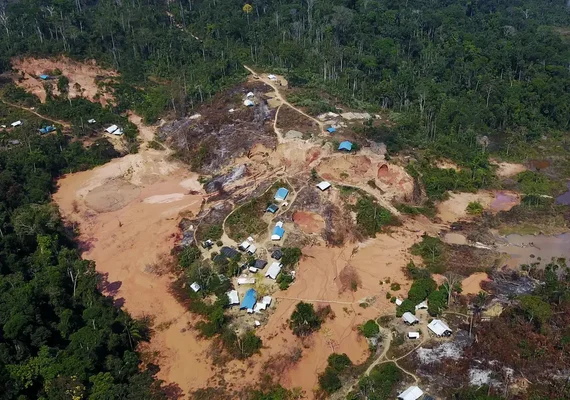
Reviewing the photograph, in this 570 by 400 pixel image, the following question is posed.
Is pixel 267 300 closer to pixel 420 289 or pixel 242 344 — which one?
pixel 242 344

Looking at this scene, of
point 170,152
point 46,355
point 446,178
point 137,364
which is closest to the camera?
point 46,355

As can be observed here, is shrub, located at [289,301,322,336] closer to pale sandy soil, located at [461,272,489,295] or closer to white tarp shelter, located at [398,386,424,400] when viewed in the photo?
white tarp shelter, located at [398,386,424,400]

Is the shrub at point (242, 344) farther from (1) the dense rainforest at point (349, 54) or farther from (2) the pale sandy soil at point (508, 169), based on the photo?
(2) the pale sandy soil at point (508, 169)

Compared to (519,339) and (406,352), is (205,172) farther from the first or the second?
(519,339)

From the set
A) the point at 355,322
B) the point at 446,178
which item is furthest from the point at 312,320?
the point at 446,178

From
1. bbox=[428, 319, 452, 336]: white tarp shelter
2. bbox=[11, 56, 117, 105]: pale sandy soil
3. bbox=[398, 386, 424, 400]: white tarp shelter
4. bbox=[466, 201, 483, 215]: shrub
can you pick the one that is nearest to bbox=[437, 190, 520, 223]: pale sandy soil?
bbox=[466, 201, 483, 215]: shrub

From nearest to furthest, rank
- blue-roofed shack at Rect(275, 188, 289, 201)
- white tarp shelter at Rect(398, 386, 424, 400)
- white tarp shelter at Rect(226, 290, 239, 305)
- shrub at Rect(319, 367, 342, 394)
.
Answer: white tarp shelter at Rect(398, 386, 424, 400) < shrub at Rect(319, 367, 342, 394) < white tarp shelter at Rect(226, 290, 239, 305) < blue-roofed shack at Rect(275, 188, 289, 201)
